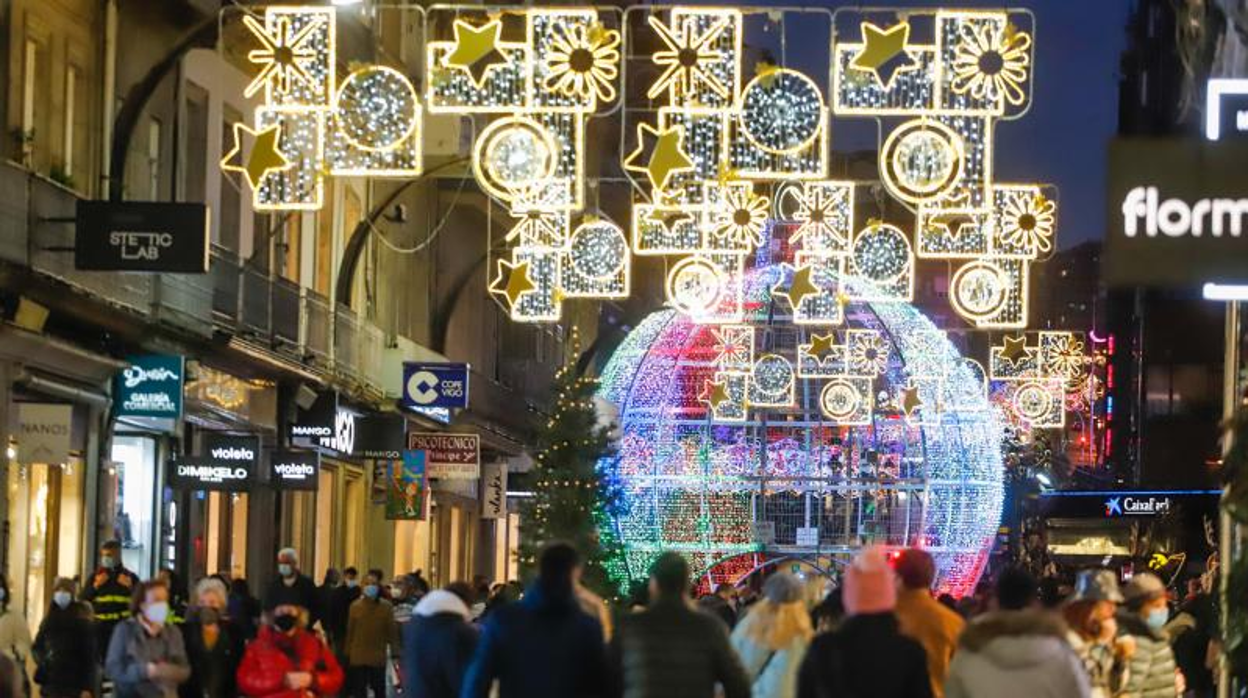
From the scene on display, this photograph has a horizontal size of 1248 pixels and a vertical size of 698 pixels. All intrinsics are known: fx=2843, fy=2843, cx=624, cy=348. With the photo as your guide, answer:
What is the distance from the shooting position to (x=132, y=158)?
106 ft

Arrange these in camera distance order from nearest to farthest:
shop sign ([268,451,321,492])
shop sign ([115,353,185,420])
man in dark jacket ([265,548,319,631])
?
man in dark jacket ([265,548,319,631]), shop sign ([115,353,185,420]), shop sign ([268,451,321,492])

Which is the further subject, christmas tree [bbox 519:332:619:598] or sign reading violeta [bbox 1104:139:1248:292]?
christmas tree [bbox 519:332:619:598]

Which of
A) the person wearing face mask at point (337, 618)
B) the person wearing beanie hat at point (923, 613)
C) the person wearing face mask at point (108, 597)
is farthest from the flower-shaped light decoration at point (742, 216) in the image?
the person wearing beanie hat at point (923, 613)

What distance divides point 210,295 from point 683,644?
21.1m

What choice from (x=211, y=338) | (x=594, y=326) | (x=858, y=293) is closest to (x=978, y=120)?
(x=211, y=338)

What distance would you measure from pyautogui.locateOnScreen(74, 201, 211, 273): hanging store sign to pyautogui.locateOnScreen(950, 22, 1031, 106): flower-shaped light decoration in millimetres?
8067

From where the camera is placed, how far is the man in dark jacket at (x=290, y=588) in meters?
28.9

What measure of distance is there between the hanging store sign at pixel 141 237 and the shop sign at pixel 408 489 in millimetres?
16767

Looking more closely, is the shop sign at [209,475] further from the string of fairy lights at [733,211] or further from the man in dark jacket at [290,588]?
the string of fairy lights at [733,211]

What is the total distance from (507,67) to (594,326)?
61004 mm

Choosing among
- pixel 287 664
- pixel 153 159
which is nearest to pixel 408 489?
pixel 153 159

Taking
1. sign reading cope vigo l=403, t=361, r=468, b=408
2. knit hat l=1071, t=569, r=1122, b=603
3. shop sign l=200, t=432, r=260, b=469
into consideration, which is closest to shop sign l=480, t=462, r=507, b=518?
sign reading cope vigo l=403, t=361, r=468, b=408

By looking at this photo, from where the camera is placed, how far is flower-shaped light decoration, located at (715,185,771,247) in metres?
29.6

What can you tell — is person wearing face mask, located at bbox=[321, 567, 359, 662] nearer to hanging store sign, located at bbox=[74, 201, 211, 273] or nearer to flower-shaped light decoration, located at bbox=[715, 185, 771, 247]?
flower-shaped light decoration, located at bbox=[715, 185, 771, 247]
